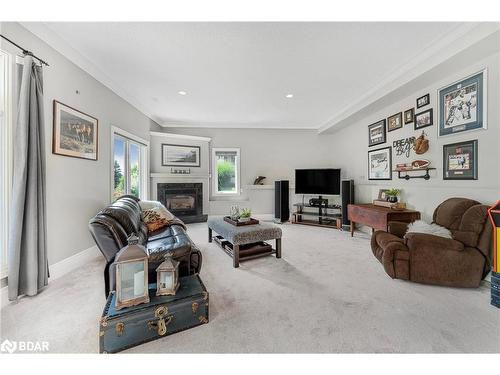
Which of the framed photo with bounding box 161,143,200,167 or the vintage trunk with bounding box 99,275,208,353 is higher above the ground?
the framed photo with bounding box 161,143,200,167

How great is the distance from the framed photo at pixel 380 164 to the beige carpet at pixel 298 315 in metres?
2.13

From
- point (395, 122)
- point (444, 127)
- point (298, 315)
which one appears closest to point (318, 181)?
point (395, 122)

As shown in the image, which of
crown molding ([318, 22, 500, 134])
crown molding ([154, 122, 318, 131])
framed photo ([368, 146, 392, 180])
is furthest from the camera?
crown molding ([154, 122, 318, 131])

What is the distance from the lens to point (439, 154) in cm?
294

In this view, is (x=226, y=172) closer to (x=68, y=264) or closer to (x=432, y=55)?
(x=68, y=264)

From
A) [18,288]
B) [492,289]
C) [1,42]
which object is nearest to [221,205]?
[18,288]

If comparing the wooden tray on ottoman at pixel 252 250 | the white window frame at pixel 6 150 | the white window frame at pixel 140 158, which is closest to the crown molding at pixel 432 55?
the wooden tray on ottoman at pixel 252 250

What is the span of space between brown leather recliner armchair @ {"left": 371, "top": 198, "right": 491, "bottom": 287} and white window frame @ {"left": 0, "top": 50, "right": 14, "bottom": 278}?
3854 millimetres

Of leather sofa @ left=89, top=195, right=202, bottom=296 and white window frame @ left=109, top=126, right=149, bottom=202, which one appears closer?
leather sofa @ left=89, top=195, right=202, bottom=296

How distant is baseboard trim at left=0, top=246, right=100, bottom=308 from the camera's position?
1.88 metres

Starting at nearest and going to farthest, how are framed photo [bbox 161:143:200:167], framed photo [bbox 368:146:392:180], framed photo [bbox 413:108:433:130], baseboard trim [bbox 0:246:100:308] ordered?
baseboard trim [bbox 0:246:100:308], framed photo [bbox 413:108:433:130], framed photo [bbox 368:146:392:180], framed photo [bbox 161:143:200:167]

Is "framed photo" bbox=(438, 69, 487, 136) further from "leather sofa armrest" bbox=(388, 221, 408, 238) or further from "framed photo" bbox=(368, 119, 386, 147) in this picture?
"leather sofa armrest" bbox=(388, 221, 408, 238)

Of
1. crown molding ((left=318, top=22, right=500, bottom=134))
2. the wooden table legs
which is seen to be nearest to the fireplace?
the wooden table legs
